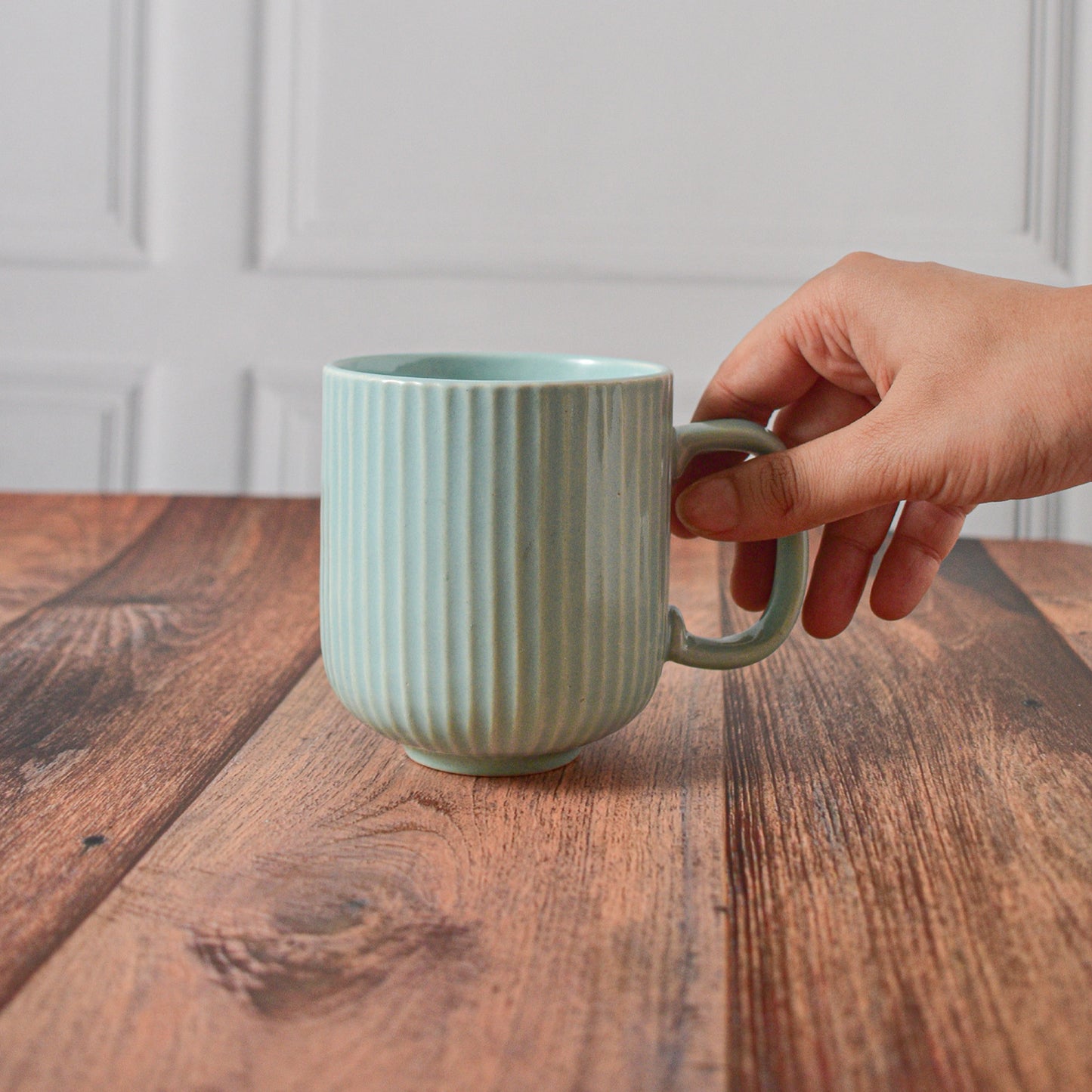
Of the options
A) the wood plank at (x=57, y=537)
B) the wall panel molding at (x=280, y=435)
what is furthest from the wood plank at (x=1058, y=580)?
the wall panel molding at (x=280, y=435)

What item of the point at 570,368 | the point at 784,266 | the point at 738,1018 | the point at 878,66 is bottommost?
the point at 738,1018

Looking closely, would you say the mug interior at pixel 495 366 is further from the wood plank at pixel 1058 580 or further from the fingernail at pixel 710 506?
the wood plank at pixel 1058 580

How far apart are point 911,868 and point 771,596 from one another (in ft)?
0.55

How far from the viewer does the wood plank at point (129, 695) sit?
0.41 metres

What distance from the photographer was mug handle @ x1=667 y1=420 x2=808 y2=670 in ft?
1.74

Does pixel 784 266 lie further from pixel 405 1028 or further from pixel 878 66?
pixel 405 1028

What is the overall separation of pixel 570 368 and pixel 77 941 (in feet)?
1.08

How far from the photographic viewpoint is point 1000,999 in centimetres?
34

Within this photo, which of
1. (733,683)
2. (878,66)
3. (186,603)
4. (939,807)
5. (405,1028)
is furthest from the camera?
(878,66)

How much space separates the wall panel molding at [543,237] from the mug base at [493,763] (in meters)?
0.95

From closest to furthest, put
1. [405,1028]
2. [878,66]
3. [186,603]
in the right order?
1. [405,1028]
2. [186,603]
3. [878,66]

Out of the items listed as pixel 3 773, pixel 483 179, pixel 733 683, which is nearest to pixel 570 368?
pixel 733 683

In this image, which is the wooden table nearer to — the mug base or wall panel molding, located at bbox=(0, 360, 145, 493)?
the mug base

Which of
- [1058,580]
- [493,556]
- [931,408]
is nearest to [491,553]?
[493,556]
